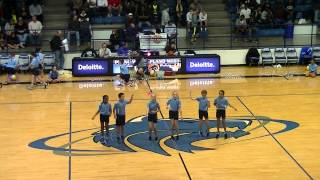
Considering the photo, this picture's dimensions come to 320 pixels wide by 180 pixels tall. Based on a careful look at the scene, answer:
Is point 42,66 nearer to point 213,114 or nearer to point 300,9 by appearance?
point 213,114

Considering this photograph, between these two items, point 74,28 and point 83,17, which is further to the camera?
point 83,17

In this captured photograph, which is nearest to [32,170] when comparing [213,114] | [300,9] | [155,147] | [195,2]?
[155,147]

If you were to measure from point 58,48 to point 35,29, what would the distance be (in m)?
2.63

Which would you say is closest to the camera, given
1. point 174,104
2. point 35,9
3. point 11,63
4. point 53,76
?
point 174,104

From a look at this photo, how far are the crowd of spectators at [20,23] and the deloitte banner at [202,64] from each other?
798 centimetres

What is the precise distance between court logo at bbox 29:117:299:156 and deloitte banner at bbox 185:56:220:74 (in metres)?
8.71

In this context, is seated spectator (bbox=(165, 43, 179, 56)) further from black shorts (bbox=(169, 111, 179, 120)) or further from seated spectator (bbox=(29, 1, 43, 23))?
black shorts (bbox=(169, 111, 179, 120))

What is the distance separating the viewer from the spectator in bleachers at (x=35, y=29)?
3153 cm

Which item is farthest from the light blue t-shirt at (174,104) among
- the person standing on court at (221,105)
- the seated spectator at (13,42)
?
the seated spectator at (13,42)

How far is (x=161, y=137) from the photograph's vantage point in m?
19.3

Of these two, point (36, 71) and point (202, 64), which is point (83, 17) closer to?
point (36, 71)

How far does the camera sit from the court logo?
18.0 m

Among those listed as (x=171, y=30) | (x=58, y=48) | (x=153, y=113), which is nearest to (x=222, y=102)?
(x=153, y=113)

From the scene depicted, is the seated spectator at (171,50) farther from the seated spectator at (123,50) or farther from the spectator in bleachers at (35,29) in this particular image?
the spectator in bleachers at (35,29)
